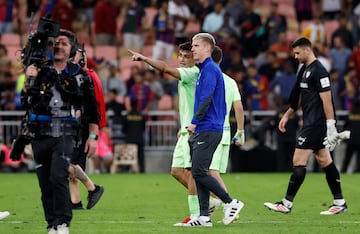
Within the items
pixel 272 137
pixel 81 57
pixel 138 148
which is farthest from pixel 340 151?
pixel 81 57

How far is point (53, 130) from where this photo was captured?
11.2 metres

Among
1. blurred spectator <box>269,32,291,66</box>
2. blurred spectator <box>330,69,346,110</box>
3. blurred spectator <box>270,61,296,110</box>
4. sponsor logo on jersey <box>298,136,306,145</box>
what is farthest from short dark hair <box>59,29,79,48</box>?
blurred spectator <box>269,32,291,66</box>

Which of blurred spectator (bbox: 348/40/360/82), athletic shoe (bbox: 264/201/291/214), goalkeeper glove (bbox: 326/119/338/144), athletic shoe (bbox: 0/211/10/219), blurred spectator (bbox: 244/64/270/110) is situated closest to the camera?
athletic shoe (bbox: 0/211/10/219)

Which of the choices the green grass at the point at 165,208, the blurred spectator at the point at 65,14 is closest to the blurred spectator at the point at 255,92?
the green grass at the point at 165,208

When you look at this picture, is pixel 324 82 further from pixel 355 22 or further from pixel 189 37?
pixel 355 22

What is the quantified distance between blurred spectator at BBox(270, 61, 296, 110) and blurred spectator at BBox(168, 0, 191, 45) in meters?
3.67

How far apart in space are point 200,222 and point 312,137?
108 inches

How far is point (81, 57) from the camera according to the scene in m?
14.9

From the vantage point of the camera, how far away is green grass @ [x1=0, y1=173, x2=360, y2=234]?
12.9 metres

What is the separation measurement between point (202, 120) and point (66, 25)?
17558 millimetres

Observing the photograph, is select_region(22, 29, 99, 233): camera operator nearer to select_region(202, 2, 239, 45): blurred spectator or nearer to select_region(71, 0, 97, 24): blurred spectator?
select_region(202, 2, 239, 45): blurred spectator

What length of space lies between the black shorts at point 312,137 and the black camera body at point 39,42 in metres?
4.98

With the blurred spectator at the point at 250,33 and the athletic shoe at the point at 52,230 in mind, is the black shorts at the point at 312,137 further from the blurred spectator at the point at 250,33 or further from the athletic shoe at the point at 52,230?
the blurred spectator at the point at 250,33

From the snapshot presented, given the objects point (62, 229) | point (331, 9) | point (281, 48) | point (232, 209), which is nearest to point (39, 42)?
point (62, 229)
